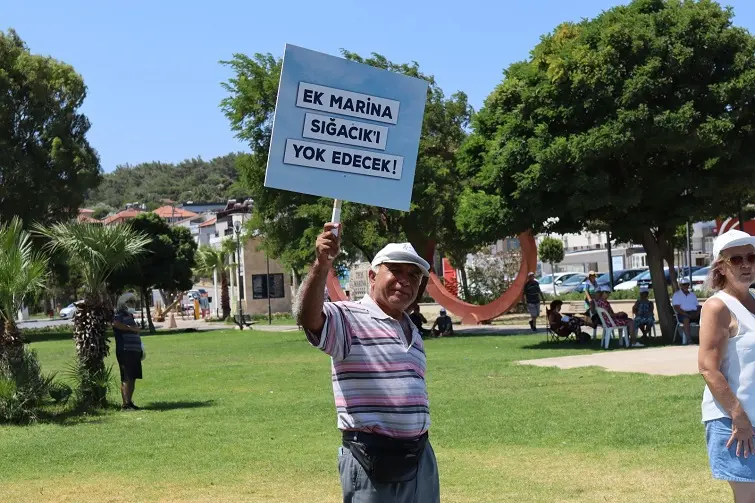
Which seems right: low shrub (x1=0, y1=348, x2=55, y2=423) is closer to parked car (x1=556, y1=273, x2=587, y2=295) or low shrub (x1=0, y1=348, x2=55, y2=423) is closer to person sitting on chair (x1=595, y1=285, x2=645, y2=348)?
person sitting on chair (x1=595, y1=285, x2=645, y2=348)

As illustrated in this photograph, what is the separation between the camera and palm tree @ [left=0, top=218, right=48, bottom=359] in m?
15.0

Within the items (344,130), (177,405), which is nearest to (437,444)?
(177,405)

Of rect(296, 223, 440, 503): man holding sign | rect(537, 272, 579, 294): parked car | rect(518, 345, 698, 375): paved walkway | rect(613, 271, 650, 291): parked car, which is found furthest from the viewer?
rect(537, 272, 579, 294): parked car

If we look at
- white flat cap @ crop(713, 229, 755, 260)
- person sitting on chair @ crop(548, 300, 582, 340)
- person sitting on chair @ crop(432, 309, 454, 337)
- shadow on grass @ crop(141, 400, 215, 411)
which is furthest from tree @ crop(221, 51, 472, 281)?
white flat cap @ crop(713, 229, 755, 260)

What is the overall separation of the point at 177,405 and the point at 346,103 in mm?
12300

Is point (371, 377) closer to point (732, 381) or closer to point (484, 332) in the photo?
point (732, 381)

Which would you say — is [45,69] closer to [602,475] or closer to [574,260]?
[574,260]

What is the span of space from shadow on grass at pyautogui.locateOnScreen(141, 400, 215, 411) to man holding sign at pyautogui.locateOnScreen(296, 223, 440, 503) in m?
11.9

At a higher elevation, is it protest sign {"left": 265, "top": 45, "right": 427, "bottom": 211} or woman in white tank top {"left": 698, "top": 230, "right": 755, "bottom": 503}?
protest sign {"left": 265, "top": 45, "right": 427, "bottom": 211}

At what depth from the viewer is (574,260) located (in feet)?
276

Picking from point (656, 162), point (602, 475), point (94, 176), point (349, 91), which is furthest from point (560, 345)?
point (94, 176)

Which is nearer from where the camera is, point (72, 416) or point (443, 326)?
point (72, 416)

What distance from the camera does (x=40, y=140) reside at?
55344 millimetres

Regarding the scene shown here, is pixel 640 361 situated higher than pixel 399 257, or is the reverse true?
pixel 399 257
